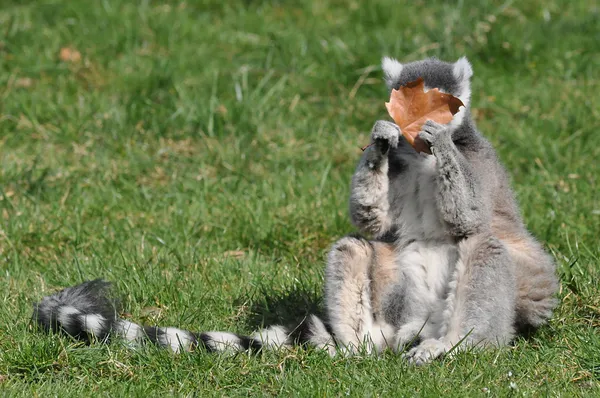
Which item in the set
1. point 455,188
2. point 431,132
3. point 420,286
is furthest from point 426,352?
point 431,132

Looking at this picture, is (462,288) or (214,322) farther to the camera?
(214,322)

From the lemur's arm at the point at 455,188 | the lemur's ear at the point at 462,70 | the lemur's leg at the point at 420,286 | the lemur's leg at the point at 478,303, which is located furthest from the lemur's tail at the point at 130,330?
the lemur's ear at the point at 462,70

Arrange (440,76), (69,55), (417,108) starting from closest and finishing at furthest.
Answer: (417,108), (440,76), (69,55)

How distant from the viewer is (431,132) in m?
3.97

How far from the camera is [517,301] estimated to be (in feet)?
13.6

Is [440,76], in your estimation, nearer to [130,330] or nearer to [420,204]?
[420,204]

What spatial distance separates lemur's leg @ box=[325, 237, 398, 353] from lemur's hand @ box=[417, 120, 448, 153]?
60 cm

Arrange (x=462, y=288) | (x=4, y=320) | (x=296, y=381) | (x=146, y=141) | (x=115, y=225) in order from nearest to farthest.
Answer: (x=296, y=381) < (x=462, y=288) < (x=4, y=320) < (x=115, y=225) < (x=146, y=141)

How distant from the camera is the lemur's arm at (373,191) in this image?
4191 mm

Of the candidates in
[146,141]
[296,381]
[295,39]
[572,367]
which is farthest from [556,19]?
[296,381]

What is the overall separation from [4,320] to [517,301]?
2.44 meters

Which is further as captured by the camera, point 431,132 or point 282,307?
point 282,307

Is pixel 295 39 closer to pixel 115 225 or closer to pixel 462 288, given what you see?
pixel 115 225

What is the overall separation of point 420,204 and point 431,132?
426mm
